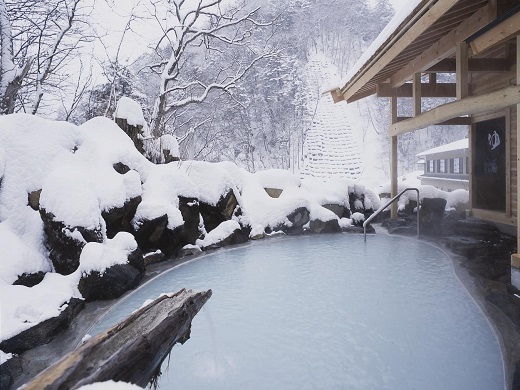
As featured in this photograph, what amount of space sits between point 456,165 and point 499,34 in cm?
1474

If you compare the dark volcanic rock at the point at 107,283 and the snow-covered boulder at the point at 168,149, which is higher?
the snow-covered boulder at the point at 168,149

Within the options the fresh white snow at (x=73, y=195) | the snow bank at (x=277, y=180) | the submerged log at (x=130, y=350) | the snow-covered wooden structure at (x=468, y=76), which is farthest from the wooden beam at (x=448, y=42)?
the submerged log at (x=130, y=350)

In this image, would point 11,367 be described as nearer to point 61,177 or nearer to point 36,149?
point 61,177

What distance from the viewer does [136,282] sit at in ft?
14.9

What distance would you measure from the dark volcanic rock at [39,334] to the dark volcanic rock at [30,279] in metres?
0.88

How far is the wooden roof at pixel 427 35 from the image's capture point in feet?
12.2

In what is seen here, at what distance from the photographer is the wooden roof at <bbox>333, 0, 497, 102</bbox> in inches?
147

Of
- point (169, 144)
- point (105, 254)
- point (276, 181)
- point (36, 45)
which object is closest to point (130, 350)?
point (105, 254)

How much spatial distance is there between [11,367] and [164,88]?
9.95 meters

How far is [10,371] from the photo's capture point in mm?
2490

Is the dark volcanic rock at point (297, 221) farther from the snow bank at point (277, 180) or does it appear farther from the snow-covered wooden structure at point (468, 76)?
the snow-covered wooden structure at point (468, 76)

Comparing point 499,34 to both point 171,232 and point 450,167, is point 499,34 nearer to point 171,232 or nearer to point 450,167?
point 171,232

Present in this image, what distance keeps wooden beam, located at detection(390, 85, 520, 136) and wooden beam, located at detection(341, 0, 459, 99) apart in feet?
3.64

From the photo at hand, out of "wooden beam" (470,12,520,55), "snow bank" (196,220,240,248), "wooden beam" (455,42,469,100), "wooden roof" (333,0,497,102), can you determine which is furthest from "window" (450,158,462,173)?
"wooden beam" (470,12,520,55)
